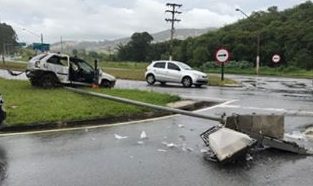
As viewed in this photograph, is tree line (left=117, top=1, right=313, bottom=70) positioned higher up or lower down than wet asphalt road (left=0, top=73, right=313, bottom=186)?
higher up

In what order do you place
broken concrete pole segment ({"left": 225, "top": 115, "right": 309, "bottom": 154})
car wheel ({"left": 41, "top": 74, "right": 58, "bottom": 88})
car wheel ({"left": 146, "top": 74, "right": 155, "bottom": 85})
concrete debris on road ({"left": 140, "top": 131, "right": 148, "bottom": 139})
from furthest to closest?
car wheel ({"left": 146, "top": 74, "right": 155, "bottom": 85}) → car wheel ({"left": 41, "top": 74, "right": 58, "bottom": 88}) → concrete debris on road ({"left": 140, "top": 131, "right": 148, "bottom": 139}) → broken concrete pole segment ({"left": 225, "top": 115, "right": 309, "bottom": 154})

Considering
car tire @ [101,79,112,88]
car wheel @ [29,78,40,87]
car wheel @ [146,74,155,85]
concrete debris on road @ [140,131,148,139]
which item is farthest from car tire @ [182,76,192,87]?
concrete debris on road @ [140,131,148,139]

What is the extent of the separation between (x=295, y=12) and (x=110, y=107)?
301ft

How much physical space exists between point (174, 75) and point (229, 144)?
22.4 meters

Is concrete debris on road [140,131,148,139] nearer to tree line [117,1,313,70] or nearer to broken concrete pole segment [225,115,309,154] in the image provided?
broken concrete pole segment [225,115,309,154]

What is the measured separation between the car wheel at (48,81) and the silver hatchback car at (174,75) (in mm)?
9590

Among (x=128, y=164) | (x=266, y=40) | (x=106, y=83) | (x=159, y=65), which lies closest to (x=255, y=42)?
(x=266, y=40)

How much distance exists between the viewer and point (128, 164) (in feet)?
28.2

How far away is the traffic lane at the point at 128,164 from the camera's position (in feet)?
25.1

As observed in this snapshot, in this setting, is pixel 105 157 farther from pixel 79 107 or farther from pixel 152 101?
pixel 152 101

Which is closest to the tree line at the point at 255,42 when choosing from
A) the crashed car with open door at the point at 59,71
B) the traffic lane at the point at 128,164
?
the crashed car with open door at the point at 59,71

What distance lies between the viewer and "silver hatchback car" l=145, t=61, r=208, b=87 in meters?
30.4

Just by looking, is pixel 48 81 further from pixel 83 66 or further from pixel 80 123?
pixel 80 123

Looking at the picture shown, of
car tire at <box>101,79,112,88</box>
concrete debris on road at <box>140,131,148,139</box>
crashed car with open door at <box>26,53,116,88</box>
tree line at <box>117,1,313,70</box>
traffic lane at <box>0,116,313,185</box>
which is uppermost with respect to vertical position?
tree line at <box>117,1,313,70</box>
